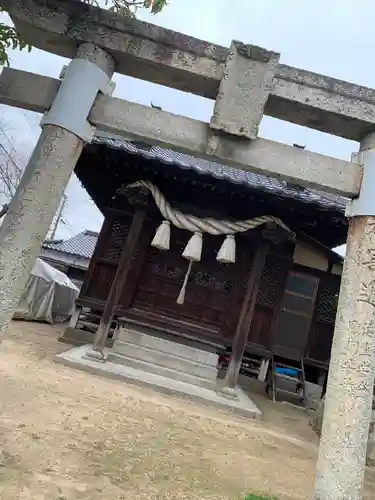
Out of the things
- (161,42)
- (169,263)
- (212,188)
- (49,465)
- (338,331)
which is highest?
(212,188)

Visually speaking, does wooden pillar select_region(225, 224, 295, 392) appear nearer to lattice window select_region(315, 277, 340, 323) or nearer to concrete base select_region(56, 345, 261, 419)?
concrete base select_region(56, 345, 261, 419)

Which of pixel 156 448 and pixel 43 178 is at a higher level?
pixel 43 178

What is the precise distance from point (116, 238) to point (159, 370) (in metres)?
3.70

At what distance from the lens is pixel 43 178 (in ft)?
10.5

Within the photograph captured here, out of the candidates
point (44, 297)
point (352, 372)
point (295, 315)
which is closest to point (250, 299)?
point (295, 315)

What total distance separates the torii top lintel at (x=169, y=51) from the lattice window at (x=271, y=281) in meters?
6.14

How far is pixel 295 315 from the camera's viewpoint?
10.2 metres

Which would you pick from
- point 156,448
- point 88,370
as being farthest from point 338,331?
point 88,370

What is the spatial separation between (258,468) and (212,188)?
5.47m

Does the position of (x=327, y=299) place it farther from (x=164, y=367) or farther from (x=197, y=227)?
(x=164, y=367)

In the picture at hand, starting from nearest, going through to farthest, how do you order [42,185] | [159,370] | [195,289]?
[42,185]
[159,370]
[195,289]

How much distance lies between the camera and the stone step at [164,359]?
7.71 m

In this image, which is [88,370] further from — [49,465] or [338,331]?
[338,331]

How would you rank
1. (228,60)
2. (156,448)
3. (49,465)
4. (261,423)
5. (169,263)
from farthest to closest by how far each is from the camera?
(169,263), (261,423), (156,448), (228,60), (49,465)
